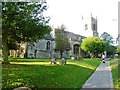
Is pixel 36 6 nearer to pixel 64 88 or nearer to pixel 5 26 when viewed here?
pixel 5 26

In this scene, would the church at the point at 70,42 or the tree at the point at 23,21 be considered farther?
the church at the point at 70,42

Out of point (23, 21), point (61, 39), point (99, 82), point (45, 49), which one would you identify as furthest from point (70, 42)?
point (99, 82)

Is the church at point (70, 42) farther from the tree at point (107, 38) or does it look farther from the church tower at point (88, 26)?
the tree at point (107, 38)

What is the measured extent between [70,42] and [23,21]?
7071 cm

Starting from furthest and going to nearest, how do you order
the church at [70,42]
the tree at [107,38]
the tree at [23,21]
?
the tree at [107,38] → the church at [70,42] → the tree at [23,21]

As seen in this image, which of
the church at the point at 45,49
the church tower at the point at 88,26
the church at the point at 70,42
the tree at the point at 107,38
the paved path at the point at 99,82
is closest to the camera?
the paved path at the point at 99,82

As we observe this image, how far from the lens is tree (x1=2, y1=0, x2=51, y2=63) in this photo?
23.9 metres

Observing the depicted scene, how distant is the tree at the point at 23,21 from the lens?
78.4ft

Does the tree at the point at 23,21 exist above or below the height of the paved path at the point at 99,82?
above

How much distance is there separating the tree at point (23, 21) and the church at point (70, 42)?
895 inches

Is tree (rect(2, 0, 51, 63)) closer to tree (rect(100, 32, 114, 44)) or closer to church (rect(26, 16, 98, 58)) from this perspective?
church (rect(26, 16, 98, 58))

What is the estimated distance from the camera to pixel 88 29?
118938 mm

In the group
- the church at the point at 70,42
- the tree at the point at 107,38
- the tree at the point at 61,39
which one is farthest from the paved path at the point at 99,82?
the tree at the point at 107,38

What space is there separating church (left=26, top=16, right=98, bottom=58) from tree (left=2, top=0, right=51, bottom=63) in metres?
22.7
